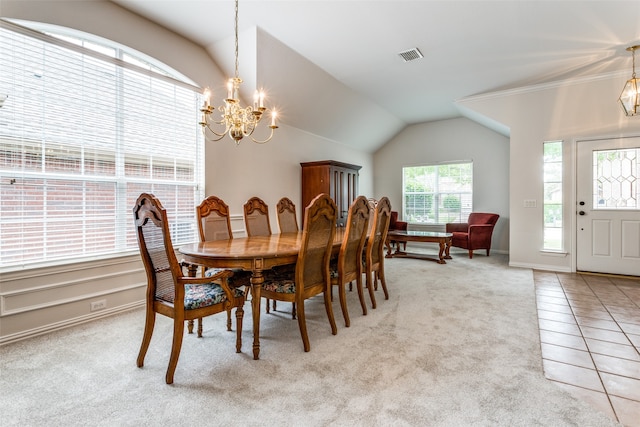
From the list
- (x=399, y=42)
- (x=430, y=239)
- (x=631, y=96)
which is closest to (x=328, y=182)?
(x=430, y=239)

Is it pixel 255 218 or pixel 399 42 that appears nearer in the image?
pixel 255 218

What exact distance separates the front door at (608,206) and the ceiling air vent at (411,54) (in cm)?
289

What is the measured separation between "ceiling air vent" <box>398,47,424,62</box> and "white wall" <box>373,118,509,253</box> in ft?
11.7

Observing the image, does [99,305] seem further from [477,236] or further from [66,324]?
[477,236]

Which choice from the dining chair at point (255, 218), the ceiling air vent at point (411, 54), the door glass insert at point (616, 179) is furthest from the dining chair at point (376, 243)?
the door glass insert at point (616, 179)

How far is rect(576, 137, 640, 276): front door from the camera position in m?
4.36

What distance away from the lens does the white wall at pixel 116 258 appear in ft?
8.16

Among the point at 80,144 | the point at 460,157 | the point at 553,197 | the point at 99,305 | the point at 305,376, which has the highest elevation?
the point at 460,157

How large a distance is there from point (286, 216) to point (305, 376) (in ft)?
7.12

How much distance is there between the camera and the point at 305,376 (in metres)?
1.91

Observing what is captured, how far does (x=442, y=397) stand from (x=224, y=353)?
1450mm

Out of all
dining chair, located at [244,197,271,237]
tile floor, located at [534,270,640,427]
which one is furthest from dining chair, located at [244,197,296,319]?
tile floor, located at [534,270,640,427]

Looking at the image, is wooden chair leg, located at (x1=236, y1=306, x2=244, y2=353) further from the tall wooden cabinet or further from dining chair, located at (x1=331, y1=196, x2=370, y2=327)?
the tall wooden cabinet

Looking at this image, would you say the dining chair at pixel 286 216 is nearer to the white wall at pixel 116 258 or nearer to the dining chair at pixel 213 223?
the dining chair at pixel 213 223
